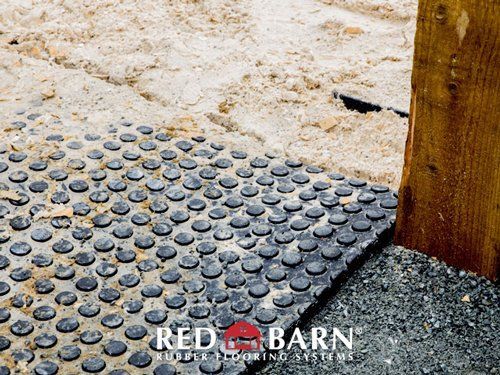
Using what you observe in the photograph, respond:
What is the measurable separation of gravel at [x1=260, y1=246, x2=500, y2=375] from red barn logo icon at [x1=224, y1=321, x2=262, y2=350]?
0.07 m

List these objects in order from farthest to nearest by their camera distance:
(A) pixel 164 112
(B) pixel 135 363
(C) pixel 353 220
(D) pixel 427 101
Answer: (A) pixel 164 112 → (C) pixel 353 220 → (D) pixel 427 101 → (B) pixel 135 363

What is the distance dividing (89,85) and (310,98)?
0.91 m

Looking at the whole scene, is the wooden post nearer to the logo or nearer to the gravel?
the gravel

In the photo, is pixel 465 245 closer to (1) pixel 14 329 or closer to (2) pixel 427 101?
(2) pixel 427 101

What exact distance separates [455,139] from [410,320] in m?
0.49

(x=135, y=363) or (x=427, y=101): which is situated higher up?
(x=427, y=101)

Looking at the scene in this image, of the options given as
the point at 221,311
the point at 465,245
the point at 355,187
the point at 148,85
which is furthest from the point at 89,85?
the point at 465,245

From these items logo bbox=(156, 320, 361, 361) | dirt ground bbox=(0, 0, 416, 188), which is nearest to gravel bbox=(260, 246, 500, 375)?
logo bbox=(156, 320, 361, 361)

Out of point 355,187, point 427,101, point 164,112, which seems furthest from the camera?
point 164,112

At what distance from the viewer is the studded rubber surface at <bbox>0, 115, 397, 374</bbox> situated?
189cm

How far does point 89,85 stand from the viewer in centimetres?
303

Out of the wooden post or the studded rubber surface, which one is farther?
the studded rubber surface

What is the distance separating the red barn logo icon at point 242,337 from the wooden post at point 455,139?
1.86 ft

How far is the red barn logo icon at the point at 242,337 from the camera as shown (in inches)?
72.6
